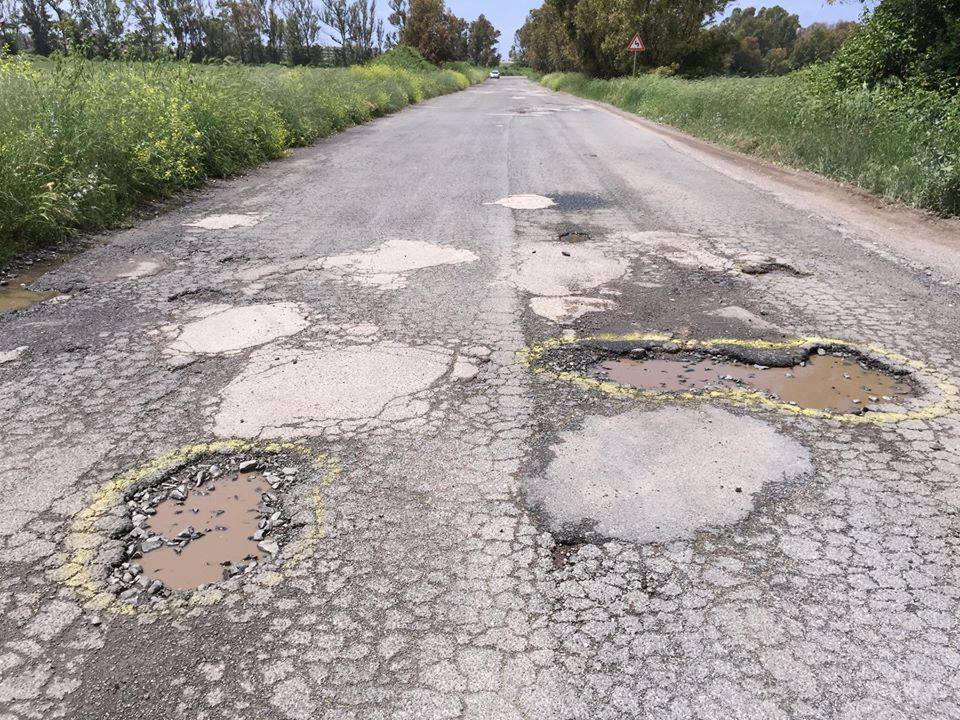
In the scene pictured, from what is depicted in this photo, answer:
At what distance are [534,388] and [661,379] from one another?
0.71 meters

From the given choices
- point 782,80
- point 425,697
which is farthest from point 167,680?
point 782,80

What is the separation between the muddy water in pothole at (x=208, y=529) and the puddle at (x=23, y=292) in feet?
9.58

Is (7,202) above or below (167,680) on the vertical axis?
above

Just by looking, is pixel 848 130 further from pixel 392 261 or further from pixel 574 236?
pixel 392 261

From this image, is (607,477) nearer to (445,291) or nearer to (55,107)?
(445,291)

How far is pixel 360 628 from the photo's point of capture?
2.05 meters

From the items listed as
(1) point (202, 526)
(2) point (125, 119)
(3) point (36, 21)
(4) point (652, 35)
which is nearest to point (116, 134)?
(2) point (125, 119)

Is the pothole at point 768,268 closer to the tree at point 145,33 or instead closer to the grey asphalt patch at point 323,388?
the grey asphalt patch at point 323,388

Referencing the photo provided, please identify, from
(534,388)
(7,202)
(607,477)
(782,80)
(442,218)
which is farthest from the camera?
(782,80)

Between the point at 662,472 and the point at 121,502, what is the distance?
7.06 ft

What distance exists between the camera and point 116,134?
7598 millimetres

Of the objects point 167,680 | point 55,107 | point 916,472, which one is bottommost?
point 167,680

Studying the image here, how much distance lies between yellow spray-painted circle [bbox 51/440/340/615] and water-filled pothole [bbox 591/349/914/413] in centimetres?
169

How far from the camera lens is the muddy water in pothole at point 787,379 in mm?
3402
